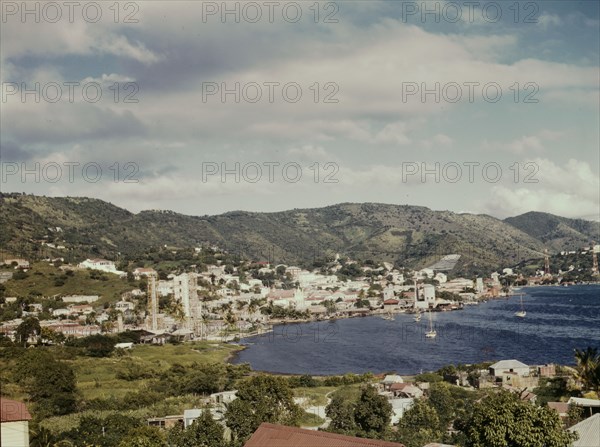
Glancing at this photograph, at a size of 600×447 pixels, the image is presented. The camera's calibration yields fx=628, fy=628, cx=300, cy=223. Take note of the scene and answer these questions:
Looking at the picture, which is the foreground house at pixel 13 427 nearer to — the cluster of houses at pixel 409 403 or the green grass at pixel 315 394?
the cluster of houses at pixel 409 403

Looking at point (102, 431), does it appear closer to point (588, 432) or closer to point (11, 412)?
point (588, 432)

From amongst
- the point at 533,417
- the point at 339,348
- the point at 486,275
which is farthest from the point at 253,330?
the point at 486,275

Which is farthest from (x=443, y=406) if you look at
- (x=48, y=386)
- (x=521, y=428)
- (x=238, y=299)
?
(x=238, y=299)

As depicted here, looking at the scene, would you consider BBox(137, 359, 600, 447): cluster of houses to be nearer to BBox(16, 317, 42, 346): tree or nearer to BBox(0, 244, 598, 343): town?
BBox(16, 317, 42, 346): tree

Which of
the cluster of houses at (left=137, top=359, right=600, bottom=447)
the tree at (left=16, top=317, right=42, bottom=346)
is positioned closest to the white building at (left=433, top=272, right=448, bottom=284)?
the cluster of houses at (left=137, top=359, right=600, bottom=447)

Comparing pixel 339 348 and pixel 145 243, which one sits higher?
pixel 145 243

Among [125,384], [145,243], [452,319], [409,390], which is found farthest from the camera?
[145,243]

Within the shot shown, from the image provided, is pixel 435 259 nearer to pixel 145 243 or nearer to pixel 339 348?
pixel 145 243
